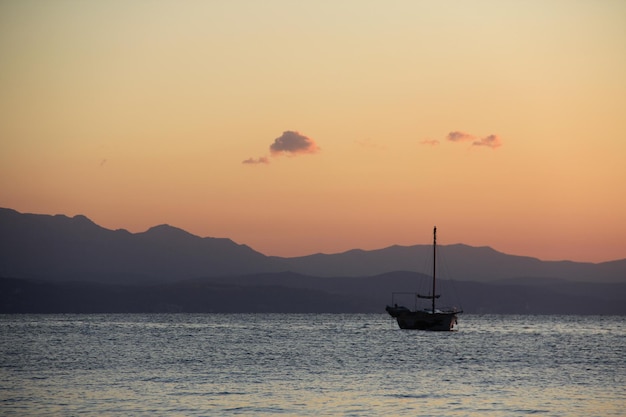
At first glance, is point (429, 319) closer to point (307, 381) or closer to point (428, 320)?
point (428, 320)

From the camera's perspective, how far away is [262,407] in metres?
56.9

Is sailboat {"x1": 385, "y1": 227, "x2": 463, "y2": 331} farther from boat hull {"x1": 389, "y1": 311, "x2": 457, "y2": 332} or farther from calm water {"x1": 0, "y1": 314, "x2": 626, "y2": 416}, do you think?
calm water {"x1": 0, "y1": 314, "x2": 626, "y2": 416}

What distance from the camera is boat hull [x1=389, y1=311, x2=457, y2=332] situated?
164 meters

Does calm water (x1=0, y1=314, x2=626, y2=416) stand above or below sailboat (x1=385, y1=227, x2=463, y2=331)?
below

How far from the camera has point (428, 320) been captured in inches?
6491

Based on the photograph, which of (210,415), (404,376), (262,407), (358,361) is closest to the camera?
(210,415)

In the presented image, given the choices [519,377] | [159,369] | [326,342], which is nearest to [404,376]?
[519,377]

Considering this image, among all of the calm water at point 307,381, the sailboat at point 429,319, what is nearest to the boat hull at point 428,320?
the sailboat at point 429,319

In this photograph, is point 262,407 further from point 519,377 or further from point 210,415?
point 519,377

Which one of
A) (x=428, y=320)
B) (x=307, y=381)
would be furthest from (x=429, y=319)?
(x=307, y=381)

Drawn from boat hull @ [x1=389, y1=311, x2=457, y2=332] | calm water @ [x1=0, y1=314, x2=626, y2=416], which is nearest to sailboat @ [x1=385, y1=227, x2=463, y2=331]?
boat hull @ [x1=389, y1=311, x2=457, y2=332]

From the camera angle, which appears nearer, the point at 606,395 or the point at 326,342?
the point at 606,395

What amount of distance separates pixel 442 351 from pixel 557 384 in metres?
40.2

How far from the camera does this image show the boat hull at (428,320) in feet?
538
